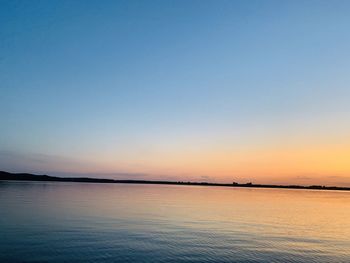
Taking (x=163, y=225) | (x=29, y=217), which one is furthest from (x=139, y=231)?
(x=29, y=217)

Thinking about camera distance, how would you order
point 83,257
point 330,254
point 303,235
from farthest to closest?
point 303,235, point 330,254, point 83,257

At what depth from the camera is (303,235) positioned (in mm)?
44906

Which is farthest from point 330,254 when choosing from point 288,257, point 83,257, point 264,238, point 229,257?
point 83,257

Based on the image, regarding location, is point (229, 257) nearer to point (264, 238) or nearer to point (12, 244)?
point (264, 238)

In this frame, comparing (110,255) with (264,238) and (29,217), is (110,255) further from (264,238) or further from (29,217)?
(29,217)

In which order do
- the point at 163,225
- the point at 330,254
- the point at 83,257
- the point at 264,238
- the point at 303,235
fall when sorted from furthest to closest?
the point at 163,225
the point at 303,235
the point at 264,238
the point at 330,254
the point at 83,257

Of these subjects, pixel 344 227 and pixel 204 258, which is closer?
pixel 204 258

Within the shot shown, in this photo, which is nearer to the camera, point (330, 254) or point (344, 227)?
point (330, 254)

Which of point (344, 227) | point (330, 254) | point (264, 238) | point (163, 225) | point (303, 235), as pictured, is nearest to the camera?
point (330, 254)

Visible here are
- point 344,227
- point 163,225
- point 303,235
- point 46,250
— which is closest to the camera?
point 46,250

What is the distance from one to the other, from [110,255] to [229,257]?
1058 cm

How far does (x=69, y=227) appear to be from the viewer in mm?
43344

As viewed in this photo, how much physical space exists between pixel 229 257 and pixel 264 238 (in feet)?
40.6

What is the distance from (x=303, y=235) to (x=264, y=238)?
7.46 metres
